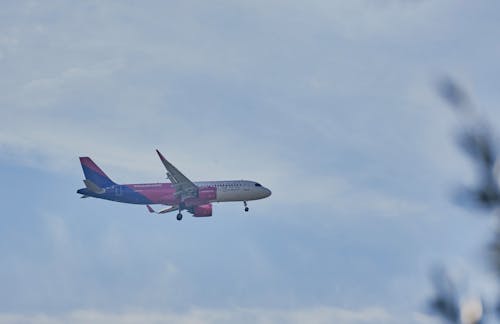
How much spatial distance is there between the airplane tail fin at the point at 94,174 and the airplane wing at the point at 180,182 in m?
11.4

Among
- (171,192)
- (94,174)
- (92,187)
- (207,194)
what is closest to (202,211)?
(171,192)

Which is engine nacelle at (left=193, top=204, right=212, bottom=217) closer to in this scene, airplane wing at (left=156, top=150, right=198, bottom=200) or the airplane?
the airplane

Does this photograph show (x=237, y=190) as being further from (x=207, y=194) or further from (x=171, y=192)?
(x=171, y=192)

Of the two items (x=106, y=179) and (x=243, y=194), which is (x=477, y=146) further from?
(x=106, y=179)

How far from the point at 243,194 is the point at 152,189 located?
1313 cm

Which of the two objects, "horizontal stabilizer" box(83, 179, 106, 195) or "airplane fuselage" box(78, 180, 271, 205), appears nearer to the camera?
"horizontal stabilizer" box(83, 179, 106, 195)

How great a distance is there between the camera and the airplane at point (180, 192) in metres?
112

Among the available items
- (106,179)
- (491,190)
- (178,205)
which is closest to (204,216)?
(178,205)

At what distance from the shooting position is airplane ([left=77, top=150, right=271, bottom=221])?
112500mm

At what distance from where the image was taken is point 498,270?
1312 centimetres

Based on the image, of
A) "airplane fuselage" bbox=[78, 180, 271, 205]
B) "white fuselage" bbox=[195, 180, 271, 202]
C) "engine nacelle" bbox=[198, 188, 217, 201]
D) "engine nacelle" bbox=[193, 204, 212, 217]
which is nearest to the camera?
"engine nacelle" bbox=[198, 188, 217, 201]

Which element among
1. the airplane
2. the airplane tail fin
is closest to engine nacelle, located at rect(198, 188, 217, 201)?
the airplane

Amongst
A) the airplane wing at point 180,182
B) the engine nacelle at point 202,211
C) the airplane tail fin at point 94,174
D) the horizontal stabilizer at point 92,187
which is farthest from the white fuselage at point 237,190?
the airplane tail fin at point 94,174

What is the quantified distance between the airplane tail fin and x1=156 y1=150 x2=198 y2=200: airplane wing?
37.4ft
